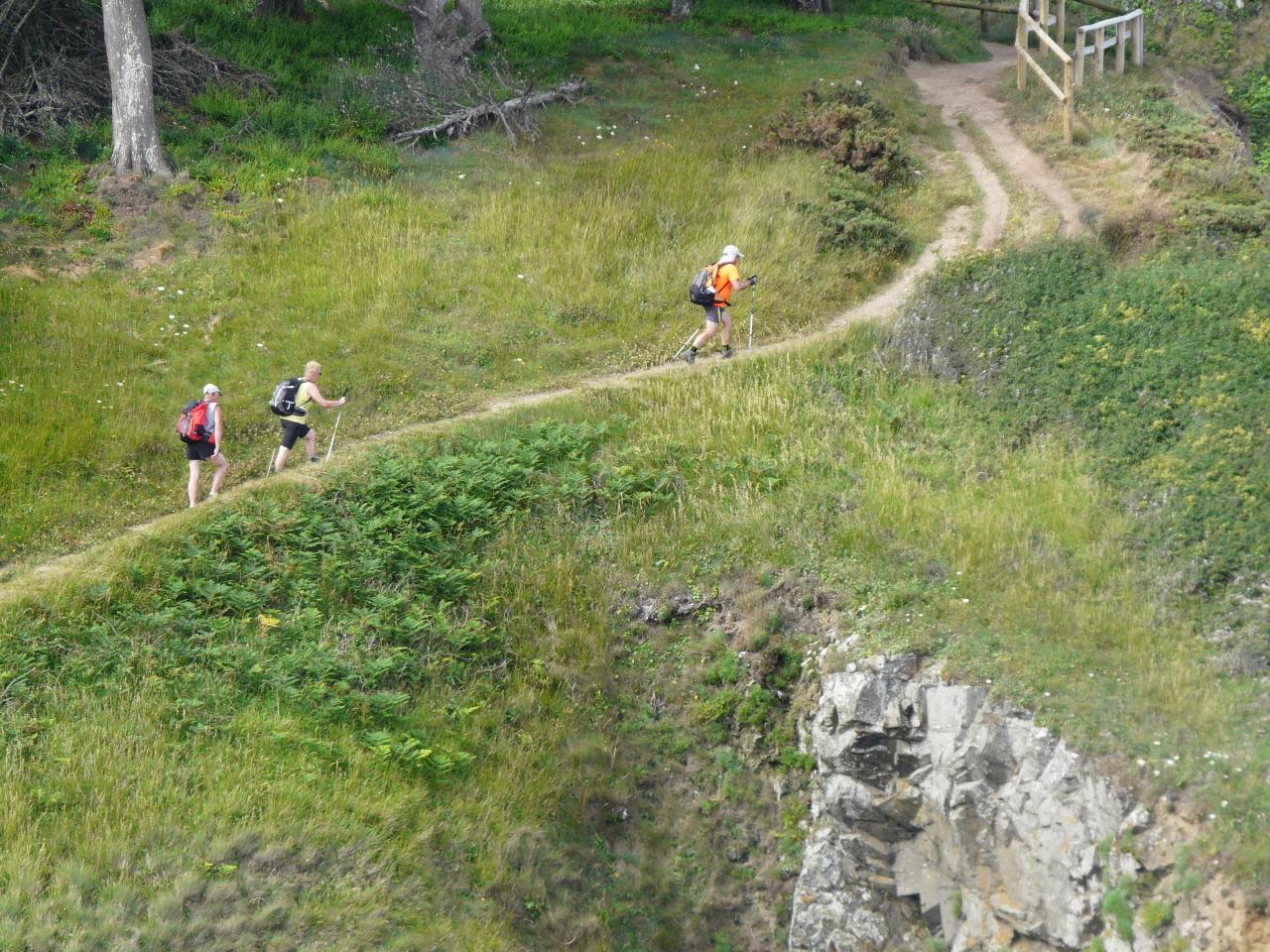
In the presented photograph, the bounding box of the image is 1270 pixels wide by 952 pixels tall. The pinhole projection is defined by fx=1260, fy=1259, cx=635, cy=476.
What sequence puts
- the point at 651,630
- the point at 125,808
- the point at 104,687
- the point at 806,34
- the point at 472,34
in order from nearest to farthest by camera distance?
the point at 125,808 → the point at 104,687 → the point at 651,630 → the point at 472,34 → the point at 806,34

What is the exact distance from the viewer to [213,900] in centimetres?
984

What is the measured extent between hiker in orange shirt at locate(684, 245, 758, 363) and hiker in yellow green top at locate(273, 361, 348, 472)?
16.5 ft

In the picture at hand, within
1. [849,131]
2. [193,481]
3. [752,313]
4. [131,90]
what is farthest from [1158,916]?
[131,90]

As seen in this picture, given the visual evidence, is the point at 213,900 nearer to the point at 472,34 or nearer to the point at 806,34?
the point at 472,34

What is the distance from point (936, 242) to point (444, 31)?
35.3ft

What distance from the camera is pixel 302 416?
1434 centimetres

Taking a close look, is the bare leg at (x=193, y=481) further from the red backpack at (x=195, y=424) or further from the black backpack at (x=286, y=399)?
the black backpack at (x=286, y=399)

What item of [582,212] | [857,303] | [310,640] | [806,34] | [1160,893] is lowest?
[1160,893]

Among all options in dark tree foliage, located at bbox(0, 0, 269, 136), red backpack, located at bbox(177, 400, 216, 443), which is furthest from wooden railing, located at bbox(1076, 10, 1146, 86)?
red backpack, located at bbox(177, 400, 216, 443)

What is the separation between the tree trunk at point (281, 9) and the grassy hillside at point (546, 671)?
1317cm

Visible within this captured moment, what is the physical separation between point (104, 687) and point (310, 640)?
1920 mm

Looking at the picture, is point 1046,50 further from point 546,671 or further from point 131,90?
point 546,671

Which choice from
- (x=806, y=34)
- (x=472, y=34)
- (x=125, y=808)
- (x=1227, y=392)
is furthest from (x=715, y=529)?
(x=806, y=34)

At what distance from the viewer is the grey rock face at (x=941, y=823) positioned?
34.0 ft
